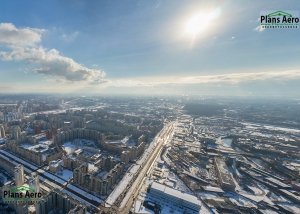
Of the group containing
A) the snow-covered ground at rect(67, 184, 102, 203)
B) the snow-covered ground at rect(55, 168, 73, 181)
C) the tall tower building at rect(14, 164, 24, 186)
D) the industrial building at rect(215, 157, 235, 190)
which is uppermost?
the tall tower building at rect(14, 164, 24, 186)

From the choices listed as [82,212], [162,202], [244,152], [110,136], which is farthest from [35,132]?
[244,152]

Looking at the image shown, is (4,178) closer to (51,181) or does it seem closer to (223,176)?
(51,181)

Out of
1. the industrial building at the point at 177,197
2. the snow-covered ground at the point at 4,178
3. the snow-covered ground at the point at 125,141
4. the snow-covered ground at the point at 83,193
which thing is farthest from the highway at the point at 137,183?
the snow-covered ground at the point at 4,178

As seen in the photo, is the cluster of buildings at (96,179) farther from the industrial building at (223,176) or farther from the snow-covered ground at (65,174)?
the industrial building at (223,176)

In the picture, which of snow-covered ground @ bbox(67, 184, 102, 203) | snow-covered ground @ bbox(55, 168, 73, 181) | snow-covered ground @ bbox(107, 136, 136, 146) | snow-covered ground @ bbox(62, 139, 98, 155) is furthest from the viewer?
snow-covered ground @ bbox(107, 136, 136, 146)

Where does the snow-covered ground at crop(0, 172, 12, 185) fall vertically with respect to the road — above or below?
above

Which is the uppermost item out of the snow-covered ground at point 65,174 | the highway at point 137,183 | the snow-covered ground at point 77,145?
the snow-covered ground at point 77,145

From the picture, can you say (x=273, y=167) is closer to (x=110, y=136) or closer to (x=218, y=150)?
(x=218, y=150)

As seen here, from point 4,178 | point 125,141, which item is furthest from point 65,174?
point 125,141

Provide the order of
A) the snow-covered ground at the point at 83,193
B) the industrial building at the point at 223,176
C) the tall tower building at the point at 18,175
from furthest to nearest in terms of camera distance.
→ the industrial building at the point at 223,176 → the snow-covered ground at the point at 83,193 → the tall tower building at the point at 18,175

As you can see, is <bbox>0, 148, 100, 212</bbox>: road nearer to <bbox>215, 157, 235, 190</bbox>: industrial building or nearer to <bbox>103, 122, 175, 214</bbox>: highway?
<bbox>103, 122, 175, 214</bbox>: highway

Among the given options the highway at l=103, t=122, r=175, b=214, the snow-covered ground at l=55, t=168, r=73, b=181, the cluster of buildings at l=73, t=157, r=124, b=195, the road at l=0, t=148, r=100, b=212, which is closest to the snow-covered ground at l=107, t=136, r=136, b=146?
the highway at l=103, t=122, r=175, b=214
